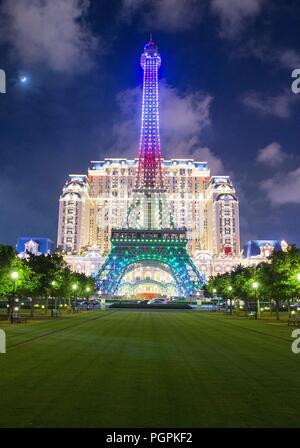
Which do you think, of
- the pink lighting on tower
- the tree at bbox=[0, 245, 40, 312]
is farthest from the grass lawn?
the pink lighting on tower

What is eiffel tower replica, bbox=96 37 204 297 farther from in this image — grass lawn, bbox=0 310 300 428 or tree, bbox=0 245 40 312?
grass lawn, bbox=0 310 300 428

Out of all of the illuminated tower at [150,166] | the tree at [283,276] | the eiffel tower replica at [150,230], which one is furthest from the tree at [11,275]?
the illuminated tower at [150,166]

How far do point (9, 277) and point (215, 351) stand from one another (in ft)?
90.9

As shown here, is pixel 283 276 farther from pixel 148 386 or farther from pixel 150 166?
pixel 150 166

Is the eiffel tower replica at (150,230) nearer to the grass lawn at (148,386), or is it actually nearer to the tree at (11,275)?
the tree at (11,275)

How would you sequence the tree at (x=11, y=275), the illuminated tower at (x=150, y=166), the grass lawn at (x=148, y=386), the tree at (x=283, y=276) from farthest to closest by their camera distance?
the illuminated tower at (x=150, y=166), the tree at (x=283, y=276), the tree at (x=11, y=275), the grass lawn at (x=148, y=386)

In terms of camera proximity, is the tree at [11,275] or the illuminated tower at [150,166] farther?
the illuminated tower at [150,166]

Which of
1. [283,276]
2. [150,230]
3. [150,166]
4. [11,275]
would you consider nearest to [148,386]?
[11,275]

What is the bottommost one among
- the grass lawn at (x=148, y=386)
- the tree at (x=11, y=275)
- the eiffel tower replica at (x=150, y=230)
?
the grass lawn at (x=148, y=386)

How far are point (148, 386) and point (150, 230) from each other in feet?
416

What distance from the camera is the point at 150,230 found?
139125 millimetres

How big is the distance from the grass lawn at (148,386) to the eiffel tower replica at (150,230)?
356 ft

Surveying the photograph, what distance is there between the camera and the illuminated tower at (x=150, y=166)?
146 metres
